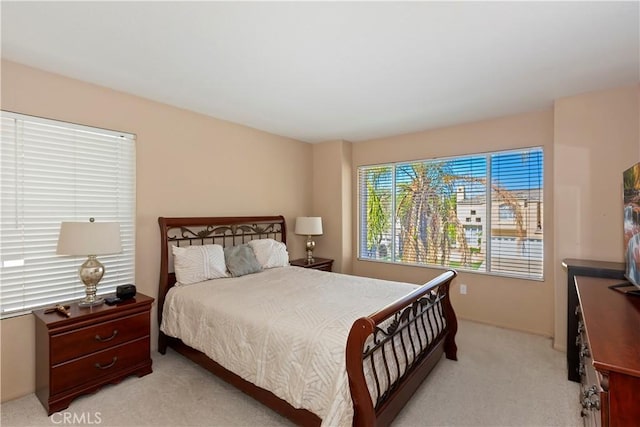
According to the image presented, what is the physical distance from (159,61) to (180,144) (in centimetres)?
113

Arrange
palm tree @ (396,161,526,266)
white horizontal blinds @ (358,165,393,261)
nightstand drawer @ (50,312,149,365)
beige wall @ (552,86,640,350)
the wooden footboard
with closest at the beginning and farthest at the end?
the wooden footboard, nightstand drawer @ (50,312,149,365), beige wall @ (552,86,640,350), palm tree @ (396,161,526,266), white horizontal blinds @ (358,165,393,261)

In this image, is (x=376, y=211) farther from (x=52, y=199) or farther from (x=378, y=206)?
(x=52, y=199)

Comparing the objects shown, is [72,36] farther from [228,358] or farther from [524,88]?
[524,88]

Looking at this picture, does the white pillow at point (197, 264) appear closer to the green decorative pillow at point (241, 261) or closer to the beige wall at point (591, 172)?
the green decorative pillow at point (241, 261)

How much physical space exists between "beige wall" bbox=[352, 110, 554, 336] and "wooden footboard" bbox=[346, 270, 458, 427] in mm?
1289

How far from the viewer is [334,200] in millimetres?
4777

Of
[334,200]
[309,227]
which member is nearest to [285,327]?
[309,227]

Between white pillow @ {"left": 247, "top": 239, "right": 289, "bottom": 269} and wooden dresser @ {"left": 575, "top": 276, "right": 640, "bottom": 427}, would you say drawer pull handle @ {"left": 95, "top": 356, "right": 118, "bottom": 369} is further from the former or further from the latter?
wooden dresser @ {"left": 575, "top": 276, "right": 640, "bottom": 427}

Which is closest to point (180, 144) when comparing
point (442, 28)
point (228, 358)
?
point (228, 358)

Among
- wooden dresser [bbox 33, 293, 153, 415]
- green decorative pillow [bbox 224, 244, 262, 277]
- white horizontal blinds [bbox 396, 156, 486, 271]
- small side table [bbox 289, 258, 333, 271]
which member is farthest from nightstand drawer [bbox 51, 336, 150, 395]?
white horizontal blinds [bbox 396, 156, 486, 271]

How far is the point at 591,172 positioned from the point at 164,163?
13.8 ft

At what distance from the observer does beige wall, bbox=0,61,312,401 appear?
2.30m

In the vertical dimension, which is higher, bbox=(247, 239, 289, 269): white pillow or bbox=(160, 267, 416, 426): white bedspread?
bbox=(247, 239, 289, 269): white pillow

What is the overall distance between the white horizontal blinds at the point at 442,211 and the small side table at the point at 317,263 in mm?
1032
